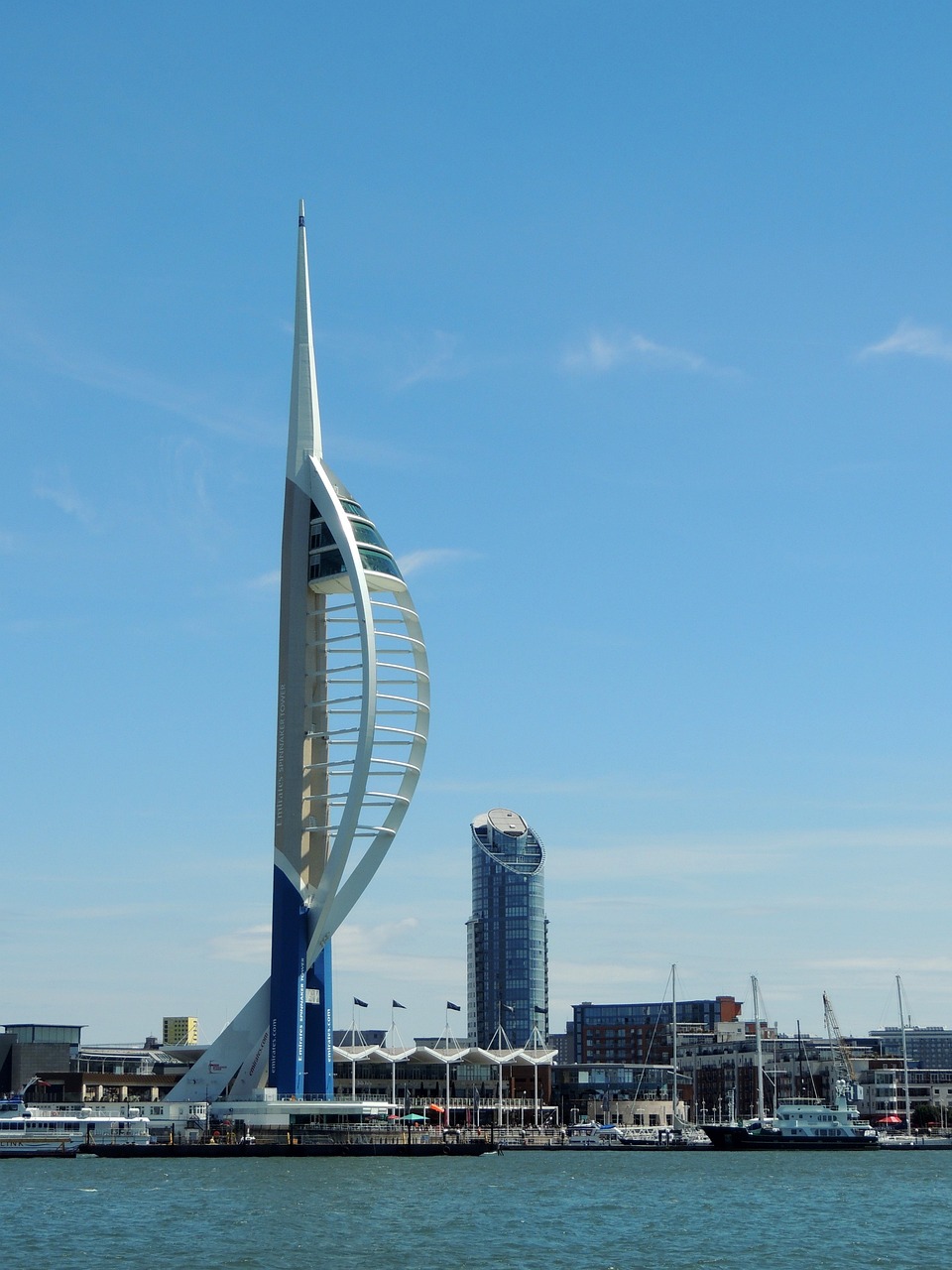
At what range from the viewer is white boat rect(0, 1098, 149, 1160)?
327 ft

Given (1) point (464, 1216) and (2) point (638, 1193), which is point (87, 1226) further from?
(2) point (638, 1193)

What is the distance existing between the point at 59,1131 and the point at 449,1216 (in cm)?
5310

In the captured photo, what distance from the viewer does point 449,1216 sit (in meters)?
60.1

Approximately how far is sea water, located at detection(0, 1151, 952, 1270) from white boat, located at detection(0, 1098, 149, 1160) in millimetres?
4434

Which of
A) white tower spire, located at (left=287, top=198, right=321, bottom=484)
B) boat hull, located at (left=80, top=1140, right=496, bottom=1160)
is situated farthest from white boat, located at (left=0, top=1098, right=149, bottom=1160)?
white tower spire, located at (left=287, top=198, right=321, bottom=484)

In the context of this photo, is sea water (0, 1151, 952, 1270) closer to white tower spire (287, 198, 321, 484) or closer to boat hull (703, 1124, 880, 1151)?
boat hull (703, 1124, 880, 1151)

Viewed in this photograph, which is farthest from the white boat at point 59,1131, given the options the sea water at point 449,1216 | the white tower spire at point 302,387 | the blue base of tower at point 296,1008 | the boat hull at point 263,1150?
→ the white tower spire at point 302,387

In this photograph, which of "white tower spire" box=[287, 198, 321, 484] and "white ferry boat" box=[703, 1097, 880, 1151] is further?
"white ferry boat" box=[703, 1097, 880, 1151]

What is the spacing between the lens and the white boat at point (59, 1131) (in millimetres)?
99562

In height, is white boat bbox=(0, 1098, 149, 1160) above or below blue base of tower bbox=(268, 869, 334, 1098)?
below

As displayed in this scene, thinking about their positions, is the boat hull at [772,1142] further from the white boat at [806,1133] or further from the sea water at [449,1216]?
the sea water at [449,1216]

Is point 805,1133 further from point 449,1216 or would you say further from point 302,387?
point 449,1216

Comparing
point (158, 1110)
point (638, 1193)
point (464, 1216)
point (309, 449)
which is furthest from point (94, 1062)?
point (464, 1216)

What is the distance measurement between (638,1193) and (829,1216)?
44.1ft
